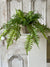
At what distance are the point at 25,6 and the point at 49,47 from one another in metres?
0.82

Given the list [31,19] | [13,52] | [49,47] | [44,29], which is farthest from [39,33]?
[13,52]

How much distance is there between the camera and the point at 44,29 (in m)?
1.74

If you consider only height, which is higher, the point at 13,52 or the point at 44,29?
the point at 44,29

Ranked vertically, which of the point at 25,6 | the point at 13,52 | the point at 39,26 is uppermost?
the point at 25,6

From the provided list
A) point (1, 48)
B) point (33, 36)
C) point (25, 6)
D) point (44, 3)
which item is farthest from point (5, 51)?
point (44, 3)

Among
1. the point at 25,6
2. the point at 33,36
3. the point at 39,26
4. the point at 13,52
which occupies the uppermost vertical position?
the point at 25,6

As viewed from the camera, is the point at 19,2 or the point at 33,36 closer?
the point at 33,36

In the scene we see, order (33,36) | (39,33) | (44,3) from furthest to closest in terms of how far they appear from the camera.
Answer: (44,3), (39,33), (33,36)

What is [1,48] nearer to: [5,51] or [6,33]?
[5,51]

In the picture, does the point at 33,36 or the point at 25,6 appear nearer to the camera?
the point at 33,36

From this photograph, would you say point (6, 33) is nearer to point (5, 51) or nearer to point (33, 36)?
point (33, 36)

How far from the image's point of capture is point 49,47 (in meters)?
2.16

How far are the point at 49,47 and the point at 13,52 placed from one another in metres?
0.63

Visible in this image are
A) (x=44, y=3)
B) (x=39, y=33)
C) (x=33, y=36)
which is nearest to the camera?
(x=33, y=36)
